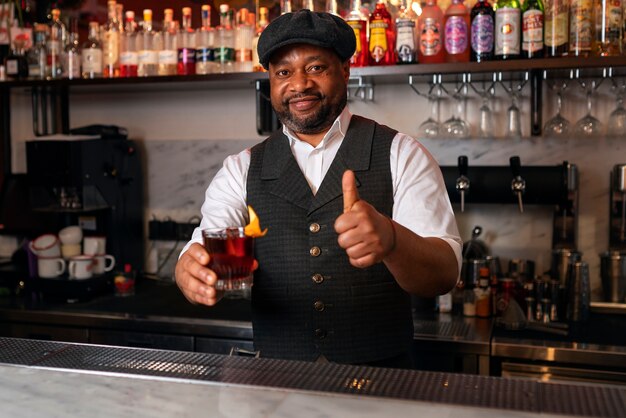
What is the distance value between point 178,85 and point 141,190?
0.56m

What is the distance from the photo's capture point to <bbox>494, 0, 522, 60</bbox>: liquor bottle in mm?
2766

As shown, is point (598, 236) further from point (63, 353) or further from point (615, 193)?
point (63, 353)

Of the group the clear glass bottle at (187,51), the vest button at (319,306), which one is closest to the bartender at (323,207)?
the vest button at (319,306)

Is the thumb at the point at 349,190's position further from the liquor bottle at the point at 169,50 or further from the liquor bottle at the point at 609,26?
the liquor bottle at the point at 169,50

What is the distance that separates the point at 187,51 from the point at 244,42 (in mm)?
242

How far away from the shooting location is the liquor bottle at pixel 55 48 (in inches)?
136

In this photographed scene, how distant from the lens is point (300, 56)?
197 centimetres

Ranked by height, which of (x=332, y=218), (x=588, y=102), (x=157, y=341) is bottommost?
(x=157, y=341)

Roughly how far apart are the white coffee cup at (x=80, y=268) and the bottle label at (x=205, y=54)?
0.95m

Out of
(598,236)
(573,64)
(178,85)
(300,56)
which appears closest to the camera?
(300,56)

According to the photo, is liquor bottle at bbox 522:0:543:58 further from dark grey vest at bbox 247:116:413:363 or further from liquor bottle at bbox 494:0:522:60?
dark grey vest at bbox 247:116:413:363

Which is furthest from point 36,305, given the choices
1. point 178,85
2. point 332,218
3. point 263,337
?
point 332,218

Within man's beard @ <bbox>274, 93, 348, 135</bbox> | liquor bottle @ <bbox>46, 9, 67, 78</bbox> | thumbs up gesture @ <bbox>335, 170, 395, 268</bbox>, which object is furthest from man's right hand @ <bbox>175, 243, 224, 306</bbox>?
liquor bottle @ <bbox>46, 9, 67, 78</bbox>

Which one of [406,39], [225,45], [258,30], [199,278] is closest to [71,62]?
[225,45]
